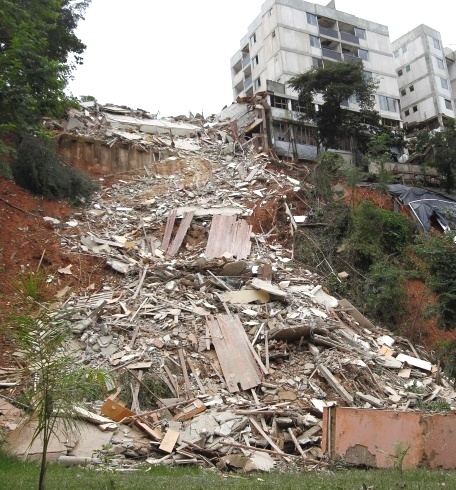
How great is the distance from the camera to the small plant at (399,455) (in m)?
5.41

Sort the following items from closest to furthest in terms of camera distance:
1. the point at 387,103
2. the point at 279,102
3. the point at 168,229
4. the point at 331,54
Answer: the point at 168,229 < the point at 279,102 < the point at 331,54 < the point at 387,103

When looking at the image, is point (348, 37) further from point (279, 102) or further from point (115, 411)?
point (115, 411)

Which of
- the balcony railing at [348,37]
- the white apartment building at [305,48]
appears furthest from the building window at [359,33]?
the balcony railing at [348,37]

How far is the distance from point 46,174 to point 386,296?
420 inches

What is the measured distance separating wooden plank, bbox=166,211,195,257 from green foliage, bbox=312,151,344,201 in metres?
5.27

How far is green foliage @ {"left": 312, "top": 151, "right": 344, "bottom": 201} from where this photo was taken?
17.9m

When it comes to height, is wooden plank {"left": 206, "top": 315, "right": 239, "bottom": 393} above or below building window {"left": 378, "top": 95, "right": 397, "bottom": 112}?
below

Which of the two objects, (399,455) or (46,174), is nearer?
(399,455)

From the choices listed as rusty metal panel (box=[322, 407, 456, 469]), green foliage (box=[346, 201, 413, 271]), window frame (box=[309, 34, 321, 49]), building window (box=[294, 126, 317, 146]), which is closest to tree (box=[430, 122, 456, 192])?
building window (box=[294, 126, 317, 146])

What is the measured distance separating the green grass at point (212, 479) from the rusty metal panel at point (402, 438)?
0.27 meters

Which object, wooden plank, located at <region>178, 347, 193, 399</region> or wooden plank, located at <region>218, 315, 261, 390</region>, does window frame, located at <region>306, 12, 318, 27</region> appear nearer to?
wooden plank, located at <region>218, 315, 261, 390</region>

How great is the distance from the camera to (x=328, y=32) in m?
37.3

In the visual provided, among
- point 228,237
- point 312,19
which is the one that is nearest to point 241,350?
point 228,237

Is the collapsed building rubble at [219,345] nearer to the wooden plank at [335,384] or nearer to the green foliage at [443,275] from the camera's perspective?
the wooden plank at [335,384]
